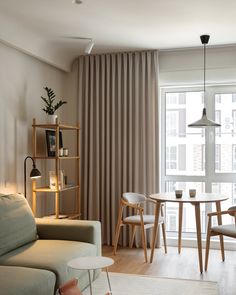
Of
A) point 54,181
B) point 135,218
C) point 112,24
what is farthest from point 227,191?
point 112,24

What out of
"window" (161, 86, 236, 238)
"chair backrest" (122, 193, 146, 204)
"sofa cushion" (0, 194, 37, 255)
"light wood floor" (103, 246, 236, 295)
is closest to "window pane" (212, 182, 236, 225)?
"window" (161, 86, 236, 238)

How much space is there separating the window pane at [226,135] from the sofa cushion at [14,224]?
2735 millimetres

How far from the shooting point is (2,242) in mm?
3523

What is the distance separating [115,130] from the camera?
5723mm

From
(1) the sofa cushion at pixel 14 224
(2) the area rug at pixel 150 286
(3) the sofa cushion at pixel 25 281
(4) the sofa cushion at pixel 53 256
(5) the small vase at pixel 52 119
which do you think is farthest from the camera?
(5) the small vase at pixel 52 119

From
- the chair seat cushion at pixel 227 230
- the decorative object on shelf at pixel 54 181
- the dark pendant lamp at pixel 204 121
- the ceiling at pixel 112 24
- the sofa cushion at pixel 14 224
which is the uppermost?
the ceiling at pixel 112 24

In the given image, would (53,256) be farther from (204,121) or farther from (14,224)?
(204,121)

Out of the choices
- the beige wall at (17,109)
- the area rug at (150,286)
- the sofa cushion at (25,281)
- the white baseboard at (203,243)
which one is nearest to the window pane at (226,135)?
Result: the white baseboard at (203,243)

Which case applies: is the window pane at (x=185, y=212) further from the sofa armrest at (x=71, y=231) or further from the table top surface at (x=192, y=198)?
the sofa armrest at (x=71, y=231)

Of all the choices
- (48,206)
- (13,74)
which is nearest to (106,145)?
(48,206)

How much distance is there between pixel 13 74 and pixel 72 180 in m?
1.87

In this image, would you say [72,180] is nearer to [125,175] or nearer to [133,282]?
[125,175]

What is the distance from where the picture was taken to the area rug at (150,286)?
3830 millimetres

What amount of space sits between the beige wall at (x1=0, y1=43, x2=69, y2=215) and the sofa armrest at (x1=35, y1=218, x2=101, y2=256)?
27.0 inches
